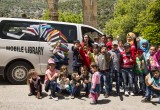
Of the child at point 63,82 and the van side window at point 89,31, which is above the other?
the van side window at point 89,31

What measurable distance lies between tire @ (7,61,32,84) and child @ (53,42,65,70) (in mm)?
1221

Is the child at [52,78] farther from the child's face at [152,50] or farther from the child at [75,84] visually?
the child's face at [152,50]

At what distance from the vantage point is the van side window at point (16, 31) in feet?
32.2

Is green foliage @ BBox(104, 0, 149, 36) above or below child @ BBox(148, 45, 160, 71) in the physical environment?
above

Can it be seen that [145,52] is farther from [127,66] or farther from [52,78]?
[52,78]

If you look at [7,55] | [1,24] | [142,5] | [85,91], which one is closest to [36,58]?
[7,55]

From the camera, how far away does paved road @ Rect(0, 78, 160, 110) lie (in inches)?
305

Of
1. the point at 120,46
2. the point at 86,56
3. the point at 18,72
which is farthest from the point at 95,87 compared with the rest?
the point at 18,72

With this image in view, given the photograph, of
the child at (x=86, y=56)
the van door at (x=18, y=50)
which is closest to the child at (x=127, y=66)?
the child at (x=86, y=56)

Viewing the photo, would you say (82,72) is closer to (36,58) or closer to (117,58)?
(117,58)

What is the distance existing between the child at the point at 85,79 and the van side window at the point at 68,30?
1715 mm

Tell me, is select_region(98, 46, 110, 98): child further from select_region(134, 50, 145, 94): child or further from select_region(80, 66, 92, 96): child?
select_region(134, 50, 145, 94): child

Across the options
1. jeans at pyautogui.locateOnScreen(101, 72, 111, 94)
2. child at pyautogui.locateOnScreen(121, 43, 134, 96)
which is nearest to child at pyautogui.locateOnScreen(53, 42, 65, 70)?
jeans at pyautogui.locateOnScreen(101, 72, 111, 94)

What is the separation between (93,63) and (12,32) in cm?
302
